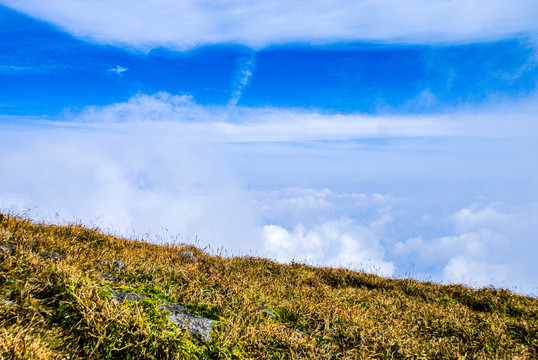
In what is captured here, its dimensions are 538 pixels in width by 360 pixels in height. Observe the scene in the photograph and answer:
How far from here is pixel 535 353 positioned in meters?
5.73

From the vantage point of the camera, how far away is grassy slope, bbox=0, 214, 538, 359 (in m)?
3.40

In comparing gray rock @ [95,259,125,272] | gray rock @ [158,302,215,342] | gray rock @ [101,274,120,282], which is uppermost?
gray rock @ [95,259,125,272]

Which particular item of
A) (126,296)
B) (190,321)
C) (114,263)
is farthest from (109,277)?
(190,321)

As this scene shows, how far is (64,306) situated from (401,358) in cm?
459

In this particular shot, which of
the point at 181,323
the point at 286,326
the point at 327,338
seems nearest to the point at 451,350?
the point at 327,338

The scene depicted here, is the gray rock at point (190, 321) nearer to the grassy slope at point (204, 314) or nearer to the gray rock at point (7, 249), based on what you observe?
the grassy slope at point (204, 314)

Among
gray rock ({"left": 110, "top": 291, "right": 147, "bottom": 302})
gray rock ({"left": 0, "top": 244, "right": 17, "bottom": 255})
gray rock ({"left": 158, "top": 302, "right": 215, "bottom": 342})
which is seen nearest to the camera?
gray rock ({"left": 158, "top": 302, "right": 215, "bottom": 342})

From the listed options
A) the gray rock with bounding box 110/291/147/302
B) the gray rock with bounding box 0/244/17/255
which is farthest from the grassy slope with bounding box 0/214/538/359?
the gray rock with bounding box 110/291/147/302

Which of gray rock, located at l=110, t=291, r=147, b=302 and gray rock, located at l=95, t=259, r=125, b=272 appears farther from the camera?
gray rock, located at l=95, t=259, r=125, b=272

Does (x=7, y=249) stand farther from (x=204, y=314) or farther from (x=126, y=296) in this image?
(x=204, y=314)

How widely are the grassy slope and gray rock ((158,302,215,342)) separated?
0.14m

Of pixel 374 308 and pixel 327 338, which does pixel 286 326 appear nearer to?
pixel 327 338

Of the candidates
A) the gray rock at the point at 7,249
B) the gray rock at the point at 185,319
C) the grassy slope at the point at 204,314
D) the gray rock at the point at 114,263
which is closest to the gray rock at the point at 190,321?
the gray rock at the point at 185,319

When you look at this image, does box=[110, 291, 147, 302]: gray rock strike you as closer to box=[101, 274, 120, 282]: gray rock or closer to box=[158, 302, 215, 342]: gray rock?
box=[158, 302, 215, 342]: gray rock
